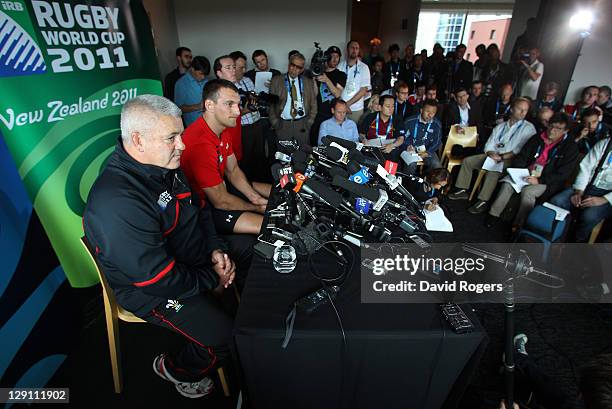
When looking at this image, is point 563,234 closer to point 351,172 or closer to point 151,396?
point 351,172

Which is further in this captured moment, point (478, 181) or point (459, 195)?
point (459, 195)

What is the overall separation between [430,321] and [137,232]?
116cm

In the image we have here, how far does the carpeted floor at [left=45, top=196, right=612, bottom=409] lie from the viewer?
1.66m

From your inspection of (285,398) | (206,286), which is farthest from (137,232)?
(285,398)

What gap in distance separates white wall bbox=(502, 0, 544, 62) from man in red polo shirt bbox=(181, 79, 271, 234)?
7.44m

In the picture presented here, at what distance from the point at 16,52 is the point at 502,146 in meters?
4.20

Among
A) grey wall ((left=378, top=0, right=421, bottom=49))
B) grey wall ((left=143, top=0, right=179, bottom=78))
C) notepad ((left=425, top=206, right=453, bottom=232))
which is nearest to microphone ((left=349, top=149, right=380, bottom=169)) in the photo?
notepad ((left=425, top=206, right=453, bottom=232))

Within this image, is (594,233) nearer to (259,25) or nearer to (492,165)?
(492,165)

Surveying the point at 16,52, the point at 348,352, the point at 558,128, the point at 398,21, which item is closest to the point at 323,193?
the point at 348,352

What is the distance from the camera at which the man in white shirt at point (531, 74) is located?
508 cm

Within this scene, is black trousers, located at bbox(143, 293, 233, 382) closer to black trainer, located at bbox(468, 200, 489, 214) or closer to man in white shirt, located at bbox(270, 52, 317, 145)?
man in white shirt, located at bbox(270, 52, 317, 145)

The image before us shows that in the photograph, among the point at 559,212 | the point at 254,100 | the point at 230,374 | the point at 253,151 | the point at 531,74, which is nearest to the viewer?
the point at 230,374

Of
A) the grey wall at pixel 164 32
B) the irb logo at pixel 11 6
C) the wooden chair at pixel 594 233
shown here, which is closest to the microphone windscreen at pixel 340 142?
the irb logo at pixel 11 6

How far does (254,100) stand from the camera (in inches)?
138
